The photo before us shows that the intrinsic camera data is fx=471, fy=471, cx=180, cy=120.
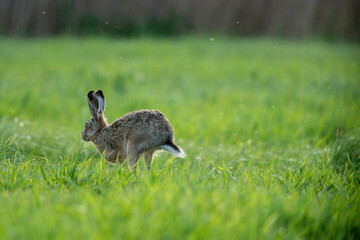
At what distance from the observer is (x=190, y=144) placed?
5.69 m

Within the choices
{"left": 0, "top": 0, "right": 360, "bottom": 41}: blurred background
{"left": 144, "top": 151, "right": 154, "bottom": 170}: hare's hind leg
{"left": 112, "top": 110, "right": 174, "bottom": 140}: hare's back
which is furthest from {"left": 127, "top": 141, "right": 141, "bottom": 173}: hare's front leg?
{"left": 0, "top": 0, "right": 360, "bottom": 41}: blurred background

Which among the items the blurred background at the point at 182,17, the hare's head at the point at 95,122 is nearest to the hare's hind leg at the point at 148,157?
the hare's head at the point at 95,122

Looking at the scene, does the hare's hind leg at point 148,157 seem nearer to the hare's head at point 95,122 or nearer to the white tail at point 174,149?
the white tail at point 174,149

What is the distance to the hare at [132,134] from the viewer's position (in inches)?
162

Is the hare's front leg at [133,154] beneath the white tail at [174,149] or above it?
beneath

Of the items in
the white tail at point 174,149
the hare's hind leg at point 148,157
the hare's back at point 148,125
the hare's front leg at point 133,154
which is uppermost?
the hare's back at point 148,125

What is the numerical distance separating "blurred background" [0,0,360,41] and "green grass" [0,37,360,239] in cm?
223

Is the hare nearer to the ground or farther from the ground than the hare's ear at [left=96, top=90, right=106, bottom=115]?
nearer to the ground

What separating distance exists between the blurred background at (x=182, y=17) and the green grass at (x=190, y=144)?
7.31 ft

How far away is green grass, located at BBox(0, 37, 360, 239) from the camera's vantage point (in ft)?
9.17

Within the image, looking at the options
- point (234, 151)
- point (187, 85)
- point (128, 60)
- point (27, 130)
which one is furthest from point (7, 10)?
point (234, 151)

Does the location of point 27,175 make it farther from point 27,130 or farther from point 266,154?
point 266,154

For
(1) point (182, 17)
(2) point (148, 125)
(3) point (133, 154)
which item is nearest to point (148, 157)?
(3) point (133, 154)

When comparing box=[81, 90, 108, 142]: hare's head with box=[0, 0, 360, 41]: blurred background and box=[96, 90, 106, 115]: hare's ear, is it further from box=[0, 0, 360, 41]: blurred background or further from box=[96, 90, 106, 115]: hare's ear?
box=[0, 0, 360, 41]: blurred background
